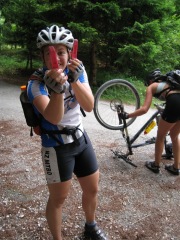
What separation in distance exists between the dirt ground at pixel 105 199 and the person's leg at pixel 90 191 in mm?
378

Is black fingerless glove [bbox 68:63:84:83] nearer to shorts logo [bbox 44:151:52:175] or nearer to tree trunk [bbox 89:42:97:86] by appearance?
shorts logo [bbox 44:151:52:175]

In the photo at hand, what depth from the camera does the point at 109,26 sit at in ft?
27.2

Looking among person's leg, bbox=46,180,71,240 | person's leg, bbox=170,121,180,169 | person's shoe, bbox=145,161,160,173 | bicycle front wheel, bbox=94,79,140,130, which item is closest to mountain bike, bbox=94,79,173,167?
bicycle front wheel, bbox=94,79,140,130

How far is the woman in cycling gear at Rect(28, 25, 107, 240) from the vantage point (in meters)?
1.66

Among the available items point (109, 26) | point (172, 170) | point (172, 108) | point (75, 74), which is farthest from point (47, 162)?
point (109, 26)

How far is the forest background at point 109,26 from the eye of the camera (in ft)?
25.1

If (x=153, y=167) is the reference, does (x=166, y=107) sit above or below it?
above

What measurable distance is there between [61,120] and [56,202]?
2.33 feet

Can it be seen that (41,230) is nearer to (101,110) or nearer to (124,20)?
(101,110)

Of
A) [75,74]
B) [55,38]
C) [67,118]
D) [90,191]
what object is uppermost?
[55,38]

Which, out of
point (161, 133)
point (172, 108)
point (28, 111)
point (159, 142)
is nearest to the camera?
point (28, 111)

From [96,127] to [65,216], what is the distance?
2990mm

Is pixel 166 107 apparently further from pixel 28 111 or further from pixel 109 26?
pixel 109 26

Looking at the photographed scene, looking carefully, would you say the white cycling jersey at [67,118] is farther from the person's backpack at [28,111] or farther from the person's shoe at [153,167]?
the person's shoe at [153,167]
